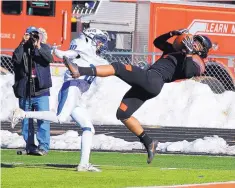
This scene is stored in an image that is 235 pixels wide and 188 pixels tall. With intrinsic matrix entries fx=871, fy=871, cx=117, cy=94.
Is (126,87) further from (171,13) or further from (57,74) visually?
(171,13)

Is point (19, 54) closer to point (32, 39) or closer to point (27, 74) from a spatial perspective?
point (27, 74)

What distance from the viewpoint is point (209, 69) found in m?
25.1

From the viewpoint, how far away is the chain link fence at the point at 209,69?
23.1 meters

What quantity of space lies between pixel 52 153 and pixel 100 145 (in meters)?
1.31

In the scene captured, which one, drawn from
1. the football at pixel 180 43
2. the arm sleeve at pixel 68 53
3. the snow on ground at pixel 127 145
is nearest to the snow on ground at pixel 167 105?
the snow on ground at pixel 127 145

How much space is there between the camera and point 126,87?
21.4m

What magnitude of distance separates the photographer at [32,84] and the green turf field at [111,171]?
0.90ft

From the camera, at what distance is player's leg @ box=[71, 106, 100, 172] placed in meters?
11.2

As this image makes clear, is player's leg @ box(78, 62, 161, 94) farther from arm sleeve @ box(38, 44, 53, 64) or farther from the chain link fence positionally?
the chain link fence

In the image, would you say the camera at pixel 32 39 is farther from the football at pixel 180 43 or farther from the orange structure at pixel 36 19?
the orange structure at pixel 36 19

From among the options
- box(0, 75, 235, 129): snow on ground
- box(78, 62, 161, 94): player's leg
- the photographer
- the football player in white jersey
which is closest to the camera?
the photographer

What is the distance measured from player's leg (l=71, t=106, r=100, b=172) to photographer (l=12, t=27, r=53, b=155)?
1.83 metres

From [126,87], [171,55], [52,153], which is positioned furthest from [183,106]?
[171,55]

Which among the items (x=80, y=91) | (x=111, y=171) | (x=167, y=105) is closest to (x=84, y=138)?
(x=111, y=171)
